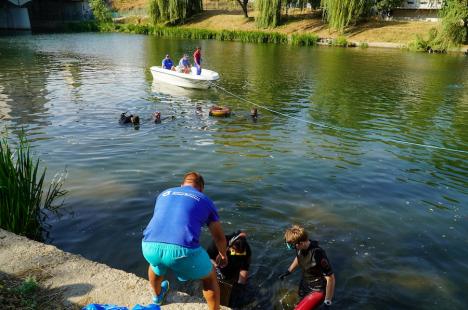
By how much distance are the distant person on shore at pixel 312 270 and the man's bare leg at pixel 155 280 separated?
2011 mm

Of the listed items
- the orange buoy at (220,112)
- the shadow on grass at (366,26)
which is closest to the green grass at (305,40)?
the shadow on grass at (366,26)

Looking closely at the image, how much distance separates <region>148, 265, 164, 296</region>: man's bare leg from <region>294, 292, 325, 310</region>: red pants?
232 cm

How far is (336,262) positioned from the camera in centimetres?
802

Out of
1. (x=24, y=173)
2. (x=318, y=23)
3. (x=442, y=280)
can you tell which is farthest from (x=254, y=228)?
(x=318, y=23)

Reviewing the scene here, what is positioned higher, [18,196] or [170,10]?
[170,10]

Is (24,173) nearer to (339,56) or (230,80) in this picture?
(230,80)

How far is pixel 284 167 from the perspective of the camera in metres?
13.0

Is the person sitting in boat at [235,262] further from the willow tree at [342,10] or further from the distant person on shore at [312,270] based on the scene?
the willow tree at [342,10]

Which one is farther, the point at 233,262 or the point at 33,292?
the point at 233,262

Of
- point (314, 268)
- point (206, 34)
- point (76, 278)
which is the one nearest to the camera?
point (76, 278)

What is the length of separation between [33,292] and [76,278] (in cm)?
63

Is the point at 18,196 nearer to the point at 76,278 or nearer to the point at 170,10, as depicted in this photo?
the point at 76,278

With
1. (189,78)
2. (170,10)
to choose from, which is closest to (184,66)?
(189,78)

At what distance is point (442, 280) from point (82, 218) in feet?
26.1
